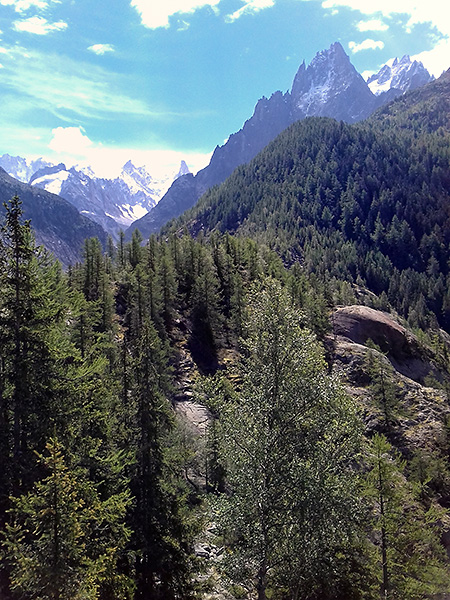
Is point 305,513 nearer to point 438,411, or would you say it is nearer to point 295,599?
point 295,599

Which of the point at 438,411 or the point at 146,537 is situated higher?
the point at 146,537

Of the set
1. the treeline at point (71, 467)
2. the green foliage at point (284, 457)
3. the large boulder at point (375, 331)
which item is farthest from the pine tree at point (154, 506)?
the large boulder at point (375, 331)

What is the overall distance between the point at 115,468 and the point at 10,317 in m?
7.12

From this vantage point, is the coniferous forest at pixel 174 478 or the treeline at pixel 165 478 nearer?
the treeline at pixel 165 478

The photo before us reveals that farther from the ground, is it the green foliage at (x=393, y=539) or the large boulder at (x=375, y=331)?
the large boulder at (x=375, y=331)

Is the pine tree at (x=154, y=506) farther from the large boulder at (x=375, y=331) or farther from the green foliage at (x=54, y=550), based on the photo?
the large boulder at (x=375, y=331)

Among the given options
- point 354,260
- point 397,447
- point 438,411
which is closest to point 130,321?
point 397,447

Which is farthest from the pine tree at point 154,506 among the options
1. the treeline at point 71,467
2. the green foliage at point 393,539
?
the green foliage at point 393,539

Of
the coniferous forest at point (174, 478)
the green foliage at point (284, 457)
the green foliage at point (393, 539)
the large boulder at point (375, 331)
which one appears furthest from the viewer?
the large boulder at point (375, 331)

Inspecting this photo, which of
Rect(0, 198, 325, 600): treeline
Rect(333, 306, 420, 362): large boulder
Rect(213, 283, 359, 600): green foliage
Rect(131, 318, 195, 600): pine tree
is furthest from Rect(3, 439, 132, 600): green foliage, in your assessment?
Rect(333, 306, 420, 362): large boulder

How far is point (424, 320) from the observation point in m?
152

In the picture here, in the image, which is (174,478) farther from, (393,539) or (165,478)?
(393,539)

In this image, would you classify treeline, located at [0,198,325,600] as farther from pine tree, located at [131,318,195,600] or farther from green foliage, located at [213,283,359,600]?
green foliage, located at [213,283,359,600]

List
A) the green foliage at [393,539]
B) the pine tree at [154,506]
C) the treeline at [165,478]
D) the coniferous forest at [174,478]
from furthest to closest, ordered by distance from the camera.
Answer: the green foliage at [393,539]
the pine tree at [154,506]
the coniferous forest at [174,478]
the treeline at [165,478]
